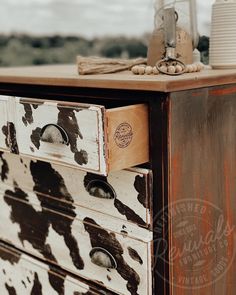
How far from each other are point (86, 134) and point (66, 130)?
48 millimetres

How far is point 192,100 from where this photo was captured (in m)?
0.75

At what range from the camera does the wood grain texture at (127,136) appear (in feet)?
2.19

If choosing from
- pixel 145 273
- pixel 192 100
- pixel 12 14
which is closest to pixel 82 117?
pixel 192 100

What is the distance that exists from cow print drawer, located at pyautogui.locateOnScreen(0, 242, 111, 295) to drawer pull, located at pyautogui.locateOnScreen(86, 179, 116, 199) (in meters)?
0.21

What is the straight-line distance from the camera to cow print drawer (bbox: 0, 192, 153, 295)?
791mm

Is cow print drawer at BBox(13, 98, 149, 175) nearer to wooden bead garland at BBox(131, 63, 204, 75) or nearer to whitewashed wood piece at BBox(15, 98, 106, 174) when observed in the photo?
whitewashed wood piece at BBox(15, 98, 106, 174)

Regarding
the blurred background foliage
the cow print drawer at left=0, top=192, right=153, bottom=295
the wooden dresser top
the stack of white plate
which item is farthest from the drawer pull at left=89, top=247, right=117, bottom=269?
the blurred background foliage

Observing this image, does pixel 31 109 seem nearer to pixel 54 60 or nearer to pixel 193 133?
pixel 193 133

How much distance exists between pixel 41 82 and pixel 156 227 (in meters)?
0.36

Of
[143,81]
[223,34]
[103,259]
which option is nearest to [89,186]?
[103,259]

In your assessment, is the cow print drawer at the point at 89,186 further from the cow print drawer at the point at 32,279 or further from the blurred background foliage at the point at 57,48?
the blurred background foliage at the point at 57,48

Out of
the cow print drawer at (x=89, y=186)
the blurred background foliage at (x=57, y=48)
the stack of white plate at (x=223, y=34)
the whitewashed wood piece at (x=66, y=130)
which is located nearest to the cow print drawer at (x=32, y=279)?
the cow print drawer at (x=89, y=186)

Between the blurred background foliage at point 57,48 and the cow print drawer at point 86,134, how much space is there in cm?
190

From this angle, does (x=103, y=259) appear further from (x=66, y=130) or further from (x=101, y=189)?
(x=66, y=130)
